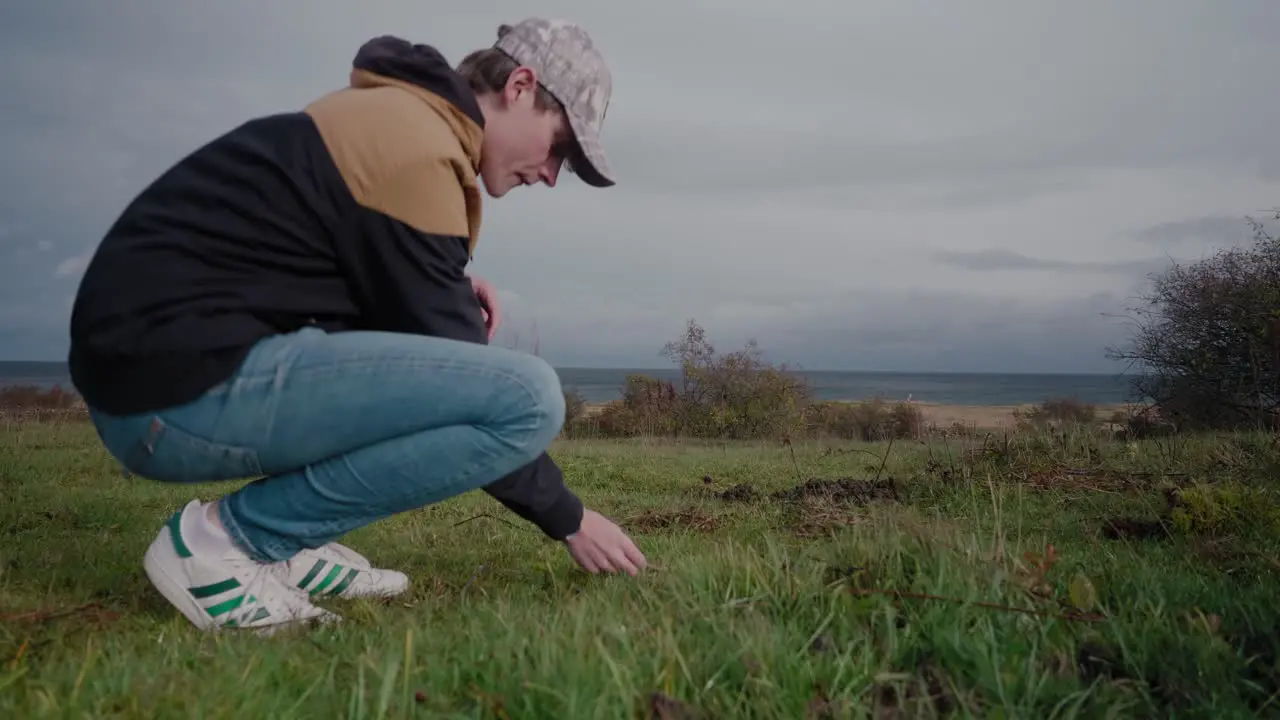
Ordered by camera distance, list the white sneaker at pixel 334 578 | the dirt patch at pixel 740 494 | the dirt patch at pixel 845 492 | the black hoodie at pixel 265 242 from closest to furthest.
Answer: the black hoodie at pixel 265 242 < the white sneaker at pixel 334 578 < the dirt patch at pixel 845 492 < the dirt patch at pixel 740 494

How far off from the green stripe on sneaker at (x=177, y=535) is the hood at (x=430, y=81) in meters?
1.35

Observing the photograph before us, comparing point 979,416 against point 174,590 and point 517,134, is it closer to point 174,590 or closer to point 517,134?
point 517,134

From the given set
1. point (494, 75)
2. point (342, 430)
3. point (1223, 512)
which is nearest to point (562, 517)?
point (342, 430)

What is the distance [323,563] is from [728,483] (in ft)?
14.0

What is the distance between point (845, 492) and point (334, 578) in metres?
3.23

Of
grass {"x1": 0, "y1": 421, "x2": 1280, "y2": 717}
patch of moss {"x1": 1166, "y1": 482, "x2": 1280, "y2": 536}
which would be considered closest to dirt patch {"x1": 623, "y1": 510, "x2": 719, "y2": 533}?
grass {"x1": 0, "y1": 421, "x2": 1280, "y2": 717}

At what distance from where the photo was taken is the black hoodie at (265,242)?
2.31 metres

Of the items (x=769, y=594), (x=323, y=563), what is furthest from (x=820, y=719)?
(x=323, y=563)

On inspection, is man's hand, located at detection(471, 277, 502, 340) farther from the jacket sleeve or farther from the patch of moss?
the patch of moss

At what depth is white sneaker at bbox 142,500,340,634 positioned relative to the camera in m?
2.54

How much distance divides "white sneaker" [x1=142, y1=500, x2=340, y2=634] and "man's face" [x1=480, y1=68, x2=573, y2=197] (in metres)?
1.35

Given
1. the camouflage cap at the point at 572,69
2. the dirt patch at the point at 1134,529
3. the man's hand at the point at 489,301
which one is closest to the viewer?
the camouflage cap at the point at 572,69

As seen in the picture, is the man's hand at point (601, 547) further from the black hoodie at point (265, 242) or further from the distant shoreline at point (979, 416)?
the distant shoreline at point (979, 416)

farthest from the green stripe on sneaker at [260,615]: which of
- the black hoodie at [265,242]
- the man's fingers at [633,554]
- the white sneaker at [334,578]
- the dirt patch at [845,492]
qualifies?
the dirt patch at [845,492]
